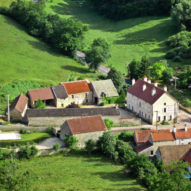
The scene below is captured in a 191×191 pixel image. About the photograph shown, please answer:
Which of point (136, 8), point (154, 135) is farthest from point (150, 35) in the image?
point (154, 135)

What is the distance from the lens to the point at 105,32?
168 meters

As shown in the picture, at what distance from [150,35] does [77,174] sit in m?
101

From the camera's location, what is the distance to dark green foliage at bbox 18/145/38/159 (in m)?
74.3

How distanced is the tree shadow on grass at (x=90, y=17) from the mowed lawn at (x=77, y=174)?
10347cm

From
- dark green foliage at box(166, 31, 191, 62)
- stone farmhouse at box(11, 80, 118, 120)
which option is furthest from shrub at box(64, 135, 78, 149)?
dark green foliage at box(166, 31, 191, 62)

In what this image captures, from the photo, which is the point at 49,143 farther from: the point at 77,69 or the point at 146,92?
the point at 77,69

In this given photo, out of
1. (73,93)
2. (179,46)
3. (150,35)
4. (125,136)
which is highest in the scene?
(150,35)

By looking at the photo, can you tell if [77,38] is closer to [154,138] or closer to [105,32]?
[105,32]

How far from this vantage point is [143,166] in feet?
224

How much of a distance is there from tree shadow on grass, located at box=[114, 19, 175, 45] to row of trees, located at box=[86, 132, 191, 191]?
3064 inches

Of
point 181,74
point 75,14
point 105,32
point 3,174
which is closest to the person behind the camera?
point 3,174

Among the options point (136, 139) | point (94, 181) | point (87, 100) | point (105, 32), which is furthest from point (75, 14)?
point (94, 181)

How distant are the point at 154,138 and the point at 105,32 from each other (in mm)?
96018

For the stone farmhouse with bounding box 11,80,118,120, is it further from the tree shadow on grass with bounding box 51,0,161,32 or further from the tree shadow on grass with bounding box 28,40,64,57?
the tree shadow on grass with bounding box 51,0,161,32
